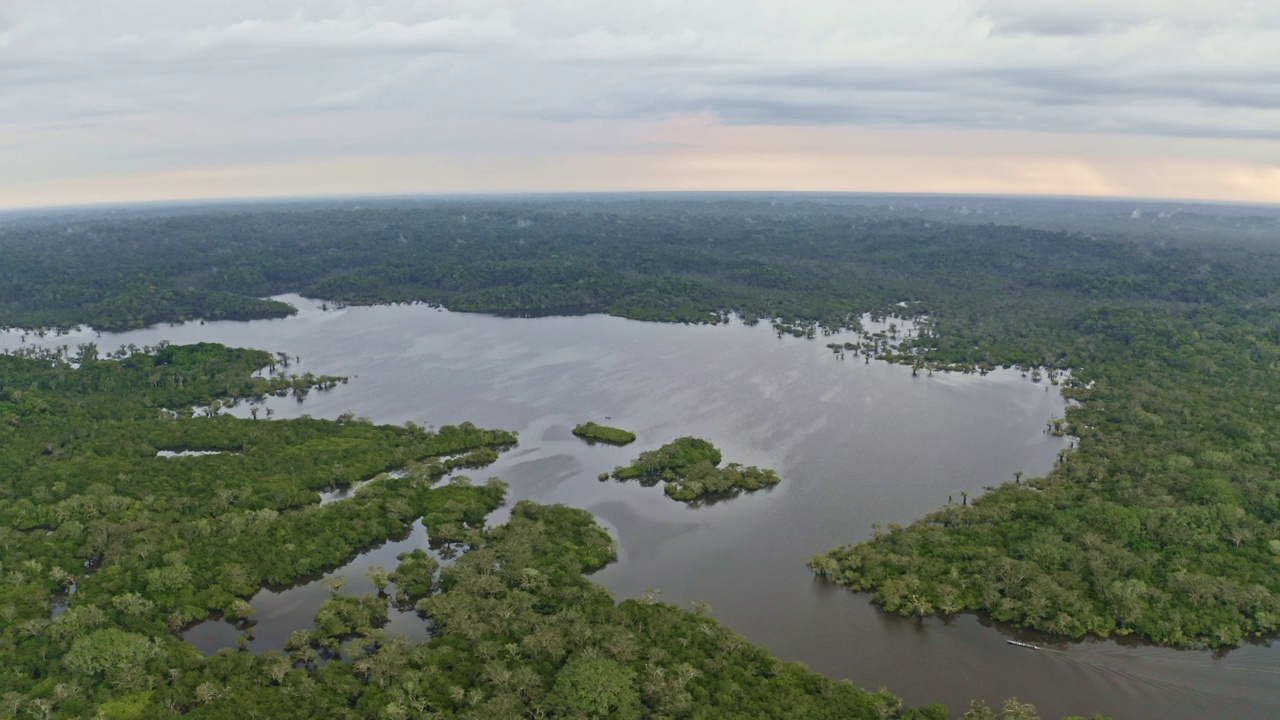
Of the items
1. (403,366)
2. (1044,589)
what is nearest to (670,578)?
(1044,589)

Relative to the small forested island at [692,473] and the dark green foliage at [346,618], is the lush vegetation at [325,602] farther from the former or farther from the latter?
the small forested island at [692,473]

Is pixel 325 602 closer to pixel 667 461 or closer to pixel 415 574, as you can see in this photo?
pixel 415 574

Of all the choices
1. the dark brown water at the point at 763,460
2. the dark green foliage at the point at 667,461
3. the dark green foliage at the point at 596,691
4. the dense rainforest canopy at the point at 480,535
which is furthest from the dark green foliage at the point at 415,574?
the dark green foliage at the point at 667,461

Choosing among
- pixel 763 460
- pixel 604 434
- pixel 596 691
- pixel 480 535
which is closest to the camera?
pixel 596 691

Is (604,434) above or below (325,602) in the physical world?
above

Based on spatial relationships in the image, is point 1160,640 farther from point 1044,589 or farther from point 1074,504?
point 1074,504

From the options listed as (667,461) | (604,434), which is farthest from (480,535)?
(604,434)

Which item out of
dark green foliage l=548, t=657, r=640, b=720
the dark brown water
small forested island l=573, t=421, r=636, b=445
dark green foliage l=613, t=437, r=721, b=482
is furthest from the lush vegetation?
dark green foliage l=613, t=437, r=721, b=482
